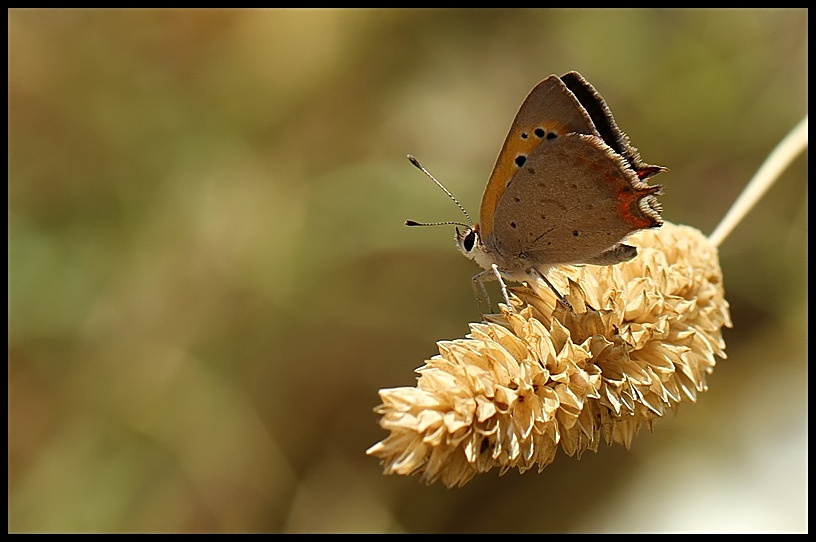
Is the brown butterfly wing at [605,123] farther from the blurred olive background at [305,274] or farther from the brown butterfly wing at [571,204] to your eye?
the blurred olive background at [305,274]

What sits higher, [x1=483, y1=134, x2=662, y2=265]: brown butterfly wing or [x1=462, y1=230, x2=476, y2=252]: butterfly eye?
[x1=483, y1=134, x2=662, y2=265]: brown butterfly wing

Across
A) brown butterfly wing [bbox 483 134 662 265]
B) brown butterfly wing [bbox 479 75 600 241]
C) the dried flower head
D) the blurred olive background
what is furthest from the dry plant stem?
the blurred olive background

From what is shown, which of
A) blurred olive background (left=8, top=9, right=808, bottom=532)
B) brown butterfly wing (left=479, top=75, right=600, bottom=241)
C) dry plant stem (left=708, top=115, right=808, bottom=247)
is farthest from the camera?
blurred olive background (left=8, top=9, right=808, bottom=532)

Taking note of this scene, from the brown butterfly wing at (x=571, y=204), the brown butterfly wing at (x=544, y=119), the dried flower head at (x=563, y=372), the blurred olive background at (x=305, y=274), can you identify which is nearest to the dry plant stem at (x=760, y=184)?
the dried flower head at (x=563, y=372)

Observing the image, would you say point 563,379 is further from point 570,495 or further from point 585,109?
point 570,495

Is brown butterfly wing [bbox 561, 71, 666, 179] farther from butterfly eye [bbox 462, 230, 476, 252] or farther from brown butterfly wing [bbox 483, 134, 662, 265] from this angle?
butterfly eye [bbox 462, 230, 476, 252]

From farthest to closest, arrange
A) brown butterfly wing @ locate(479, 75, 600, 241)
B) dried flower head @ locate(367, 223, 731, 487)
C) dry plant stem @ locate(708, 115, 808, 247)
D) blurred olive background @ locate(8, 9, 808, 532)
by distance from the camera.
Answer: blurred olive background @ locate(8, 9, 808, 532) < dry plant stem @ locate(708, 115, 808, 247) < brown butterfly wing @ locate(479, 75, 600, 241) < dried flower head @ locate(367, 223, 731, 487)
